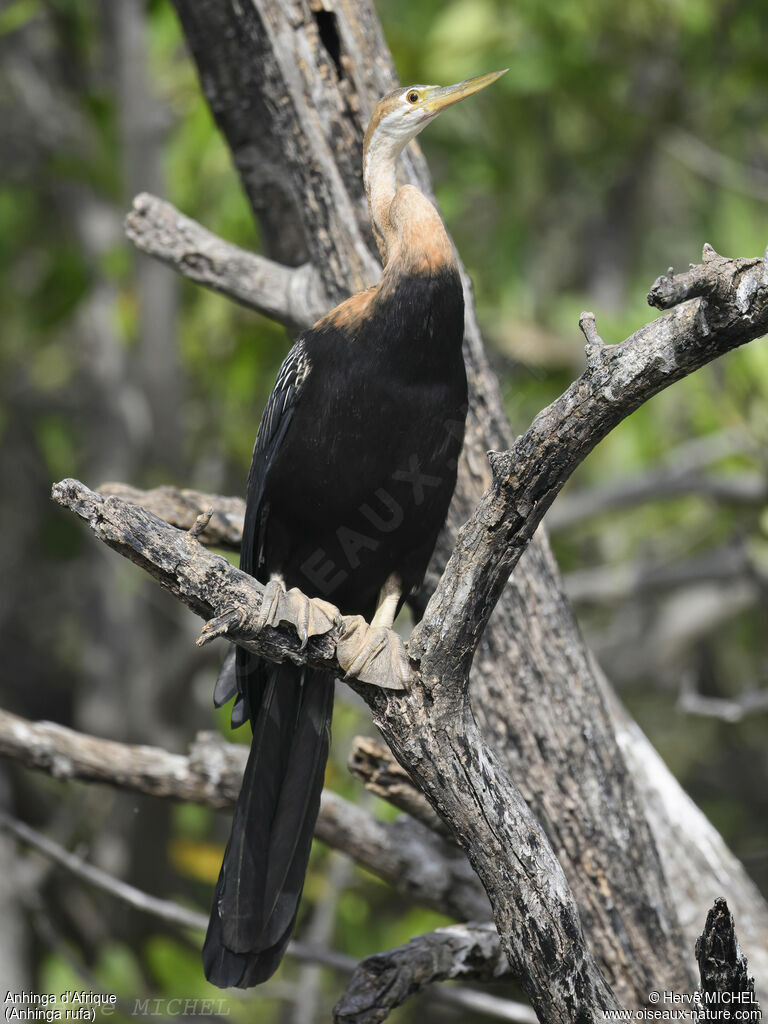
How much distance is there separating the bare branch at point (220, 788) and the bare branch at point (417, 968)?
12.2 inches

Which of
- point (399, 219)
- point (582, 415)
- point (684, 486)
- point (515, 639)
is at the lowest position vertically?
point (582, 415)

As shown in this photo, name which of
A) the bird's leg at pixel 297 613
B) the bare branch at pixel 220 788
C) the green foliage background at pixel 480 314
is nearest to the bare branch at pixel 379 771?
the bare branch at pixel 220 788

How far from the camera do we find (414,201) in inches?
111

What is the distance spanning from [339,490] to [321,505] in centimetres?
7

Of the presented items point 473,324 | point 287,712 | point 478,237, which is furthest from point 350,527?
point 478,237

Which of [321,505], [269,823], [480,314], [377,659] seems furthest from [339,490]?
[480,314]

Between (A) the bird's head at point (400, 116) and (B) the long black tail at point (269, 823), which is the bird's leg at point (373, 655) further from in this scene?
(A) the bird's head at point (400, 116)

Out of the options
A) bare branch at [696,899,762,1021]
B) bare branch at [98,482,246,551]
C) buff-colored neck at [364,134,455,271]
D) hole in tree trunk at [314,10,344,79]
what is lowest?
bare branch at [696,899,762,1021]

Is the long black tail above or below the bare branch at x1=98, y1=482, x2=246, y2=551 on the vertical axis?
below

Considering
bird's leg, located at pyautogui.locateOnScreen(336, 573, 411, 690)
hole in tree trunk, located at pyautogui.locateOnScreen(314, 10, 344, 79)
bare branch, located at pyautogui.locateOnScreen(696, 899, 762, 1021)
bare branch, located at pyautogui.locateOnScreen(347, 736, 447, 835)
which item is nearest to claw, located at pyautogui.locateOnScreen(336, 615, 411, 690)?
bird's leg, located at pyautogui.locateOnScreen(336, 573, 411, 690)

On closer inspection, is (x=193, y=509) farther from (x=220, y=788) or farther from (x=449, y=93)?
(x=449, y=93)

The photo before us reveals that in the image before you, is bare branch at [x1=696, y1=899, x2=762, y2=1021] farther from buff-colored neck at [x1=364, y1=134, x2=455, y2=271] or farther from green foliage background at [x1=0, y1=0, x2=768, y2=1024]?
green foliage background at [x1=0, y1=0, x2=768, y2=1024]

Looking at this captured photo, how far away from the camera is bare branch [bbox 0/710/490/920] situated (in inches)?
124

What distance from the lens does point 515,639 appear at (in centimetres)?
304
